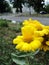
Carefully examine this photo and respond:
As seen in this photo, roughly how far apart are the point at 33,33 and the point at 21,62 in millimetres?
273

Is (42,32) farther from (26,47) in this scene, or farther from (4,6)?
(4,6)

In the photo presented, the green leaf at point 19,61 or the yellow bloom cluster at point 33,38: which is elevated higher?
the yellow bloom cluster at point 33,38

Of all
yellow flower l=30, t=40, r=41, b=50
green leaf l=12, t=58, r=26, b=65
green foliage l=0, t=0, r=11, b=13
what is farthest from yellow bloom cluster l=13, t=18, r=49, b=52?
green foliage l=0, t=0, r=11, b=13

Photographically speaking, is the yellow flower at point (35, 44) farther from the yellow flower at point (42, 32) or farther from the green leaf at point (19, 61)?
the green leaf at point (19, 61)

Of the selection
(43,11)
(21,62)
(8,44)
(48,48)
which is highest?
(48,48)

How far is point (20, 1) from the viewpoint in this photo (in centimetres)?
4525

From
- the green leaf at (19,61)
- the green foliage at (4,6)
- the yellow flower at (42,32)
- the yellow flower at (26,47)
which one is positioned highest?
the yellow flower at (42,32)

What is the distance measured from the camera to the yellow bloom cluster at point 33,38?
1.33 metres

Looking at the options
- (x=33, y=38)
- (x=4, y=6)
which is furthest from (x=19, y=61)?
(x=4, y=6)

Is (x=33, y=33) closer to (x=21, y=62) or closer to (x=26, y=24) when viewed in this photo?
(x=26, y=24)

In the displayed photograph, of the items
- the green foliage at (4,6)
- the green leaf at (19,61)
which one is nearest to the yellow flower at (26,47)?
the green leaf at (19,61)

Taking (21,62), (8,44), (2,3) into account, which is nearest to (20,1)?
(2,3)

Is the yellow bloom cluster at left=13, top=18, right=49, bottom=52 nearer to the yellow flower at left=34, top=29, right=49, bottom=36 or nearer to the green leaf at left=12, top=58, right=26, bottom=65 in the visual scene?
the yellow flower at left=34, top=29, right=49, bottom=36

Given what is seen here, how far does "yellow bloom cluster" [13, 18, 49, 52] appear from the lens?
1.33m
